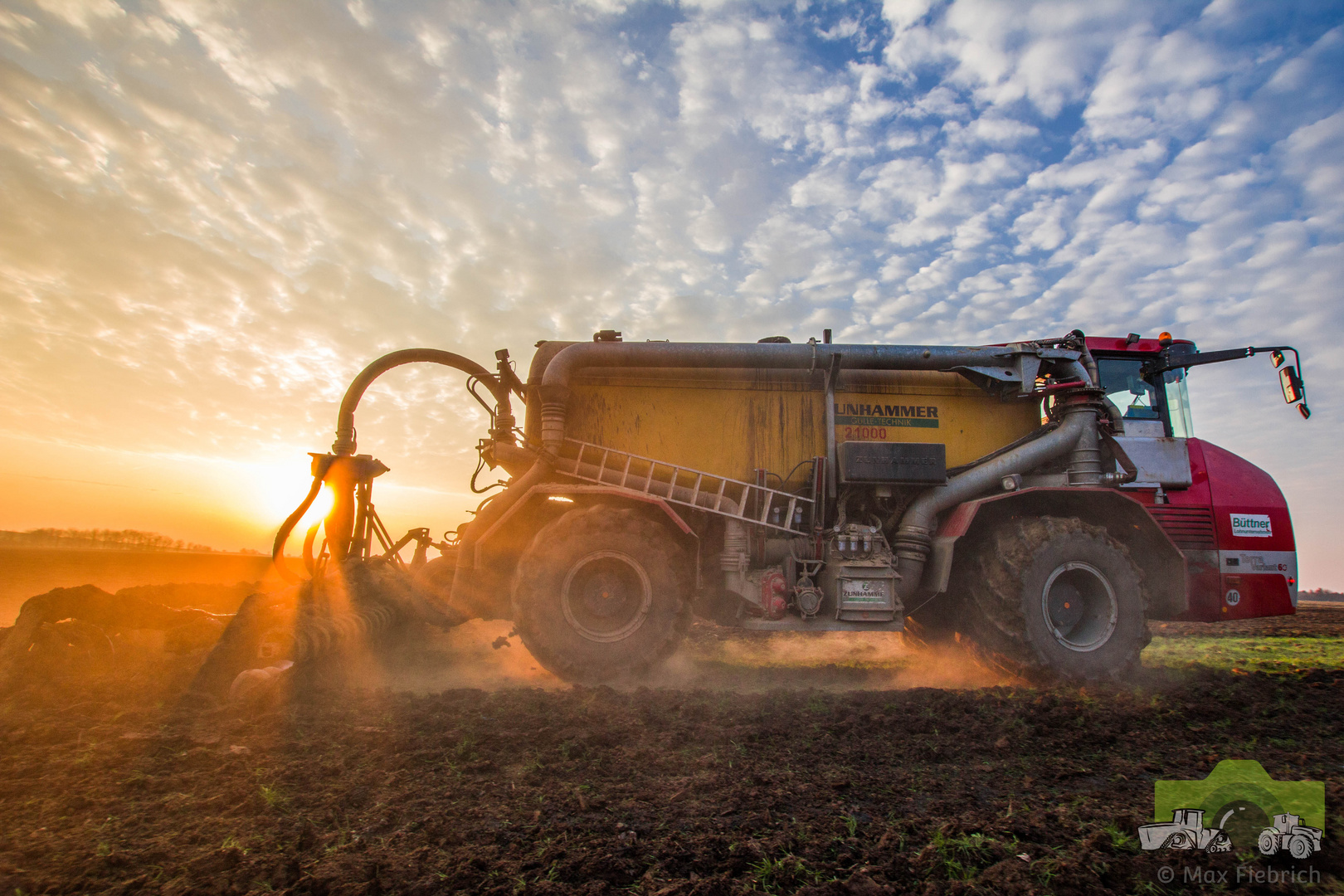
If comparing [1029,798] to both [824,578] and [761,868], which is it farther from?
[824,578]

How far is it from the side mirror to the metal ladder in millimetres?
4859

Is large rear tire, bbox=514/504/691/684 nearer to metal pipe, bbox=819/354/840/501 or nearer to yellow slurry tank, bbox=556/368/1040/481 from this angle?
yellow slurry tank, bbox=556/368/1040/481

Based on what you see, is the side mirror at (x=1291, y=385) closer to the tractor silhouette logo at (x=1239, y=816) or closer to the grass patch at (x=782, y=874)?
the tractor silhouette logo at (x=1239, y=816)

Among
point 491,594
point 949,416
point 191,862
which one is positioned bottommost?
point 191,862

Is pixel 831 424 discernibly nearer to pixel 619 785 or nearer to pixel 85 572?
pixel 619 785

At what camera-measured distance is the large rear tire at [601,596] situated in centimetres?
533

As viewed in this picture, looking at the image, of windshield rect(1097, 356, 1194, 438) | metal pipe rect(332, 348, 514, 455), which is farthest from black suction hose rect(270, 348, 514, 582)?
windshield rect(1097, 356, 1194, 438)

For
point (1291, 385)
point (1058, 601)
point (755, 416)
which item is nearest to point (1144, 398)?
point (1291, 385)

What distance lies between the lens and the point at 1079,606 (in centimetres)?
570

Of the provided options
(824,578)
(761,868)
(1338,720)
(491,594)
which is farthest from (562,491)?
(1338,720)

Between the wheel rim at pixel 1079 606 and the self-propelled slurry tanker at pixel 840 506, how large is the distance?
0.07 feet

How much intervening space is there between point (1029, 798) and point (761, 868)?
1.60 meters

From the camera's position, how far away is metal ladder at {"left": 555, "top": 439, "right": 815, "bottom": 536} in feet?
19.6

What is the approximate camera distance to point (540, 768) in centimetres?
314
